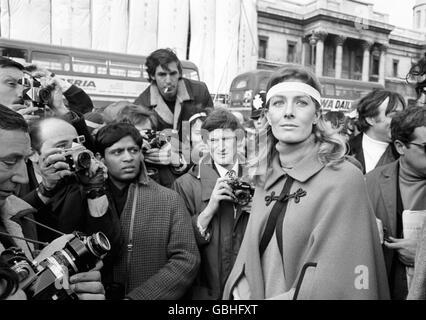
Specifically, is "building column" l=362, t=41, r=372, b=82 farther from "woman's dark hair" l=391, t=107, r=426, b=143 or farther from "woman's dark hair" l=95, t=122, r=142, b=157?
"woman's dark hair" l=95, t=122, r=142, b=157

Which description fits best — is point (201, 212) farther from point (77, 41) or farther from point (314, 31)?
point (314, 31)

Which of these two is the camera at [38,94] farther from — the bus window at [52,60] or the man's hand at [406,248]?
the bus window at [52,60]

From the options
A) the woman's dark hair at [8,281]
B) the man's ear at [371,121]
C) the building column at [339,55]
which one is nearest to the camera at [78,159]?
the woman's dark hair at [8,281]

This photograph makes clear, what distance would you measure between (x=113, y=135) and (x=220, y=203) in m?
0.85

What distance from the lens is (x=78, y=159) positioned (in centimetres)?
200

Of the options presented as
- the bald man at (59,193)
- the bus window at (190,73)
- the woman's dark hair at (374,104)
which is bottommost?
the bald man at (59,193)

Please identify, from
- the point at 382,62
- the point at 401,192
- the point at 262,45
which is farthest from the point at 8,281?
the point at 382,62

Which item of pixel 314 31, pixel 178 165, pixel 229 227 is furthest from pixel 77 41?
pixel 314 31

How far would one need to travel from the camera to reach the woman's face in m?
1.97

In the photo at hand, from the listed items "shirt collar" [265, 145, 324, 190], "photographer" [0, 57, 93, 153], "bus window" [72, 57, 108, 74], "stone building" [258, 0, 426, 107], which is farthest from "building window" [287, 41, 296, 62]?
"shirt collar" [265, 145, 324, 190]

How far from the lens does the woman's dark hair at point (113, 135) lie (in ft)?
8.18

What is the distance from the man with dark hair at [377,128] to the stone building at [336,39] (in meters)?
31.5

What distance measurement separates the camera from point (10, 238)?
1629 millimetres

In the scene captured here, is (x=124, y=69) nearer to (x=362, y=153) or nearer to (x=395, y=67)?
(x=362, y=153)
